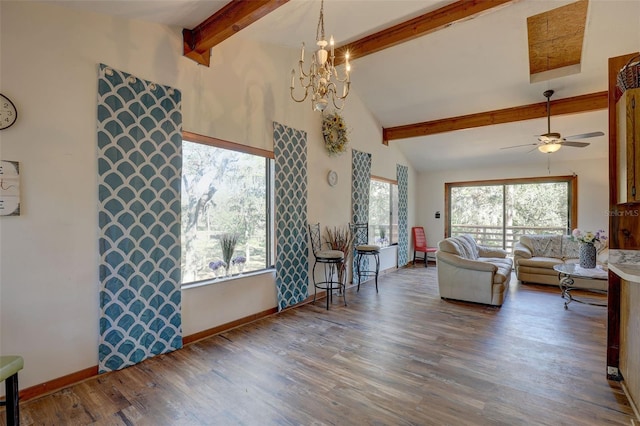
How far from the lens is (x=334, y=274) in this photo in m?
4.89

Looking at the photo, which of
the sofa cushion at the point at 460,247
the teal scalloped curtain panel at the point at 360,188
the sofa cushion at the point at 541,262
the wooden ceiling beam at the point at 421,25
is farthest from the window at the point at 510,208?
the wooden ceiling beam at the point at 421,25

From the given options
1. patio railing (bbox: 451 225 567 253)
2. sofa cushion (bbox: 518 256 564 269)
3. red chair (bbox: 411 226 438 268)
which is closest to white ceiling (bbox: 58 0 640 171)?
patio railing (bbox: 451 225 567 253)

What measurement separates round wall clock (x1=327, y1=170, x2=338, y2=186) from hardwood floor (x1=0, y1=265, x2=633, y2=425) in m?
2.11

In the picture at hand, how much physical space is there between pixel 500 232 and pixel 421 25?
5705 mm

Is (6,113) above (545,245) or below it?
above

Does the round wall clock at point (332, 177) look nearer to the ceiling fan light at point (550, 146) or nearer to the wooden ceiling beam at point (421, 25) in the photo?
the wooden ceiling beam at point (421, 25)

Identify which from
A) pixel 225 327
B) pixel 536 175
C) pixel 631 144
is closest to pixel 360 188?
pixel 225 327

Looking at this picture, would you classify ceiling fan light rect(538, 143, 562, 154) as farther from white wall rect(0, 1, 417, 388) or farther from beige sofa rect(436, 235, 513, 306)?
white wall rect(0, 1, 417, 388)

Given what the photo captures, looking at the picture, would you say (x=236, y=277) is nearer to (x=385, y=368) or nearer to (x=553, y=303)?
(x=385, y=368)

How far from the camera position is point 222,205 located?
3.33m

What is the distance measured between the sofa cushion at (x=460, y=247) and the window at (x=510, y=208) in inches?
89.3

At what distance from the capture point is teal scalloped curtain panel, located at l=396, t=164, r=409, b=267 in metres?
6.96

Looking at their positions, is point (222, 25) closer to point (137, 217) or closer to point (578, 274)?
point (137, 217)

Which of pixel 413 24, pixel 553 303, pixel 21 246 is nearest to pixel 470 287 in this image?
pixel 553 303
